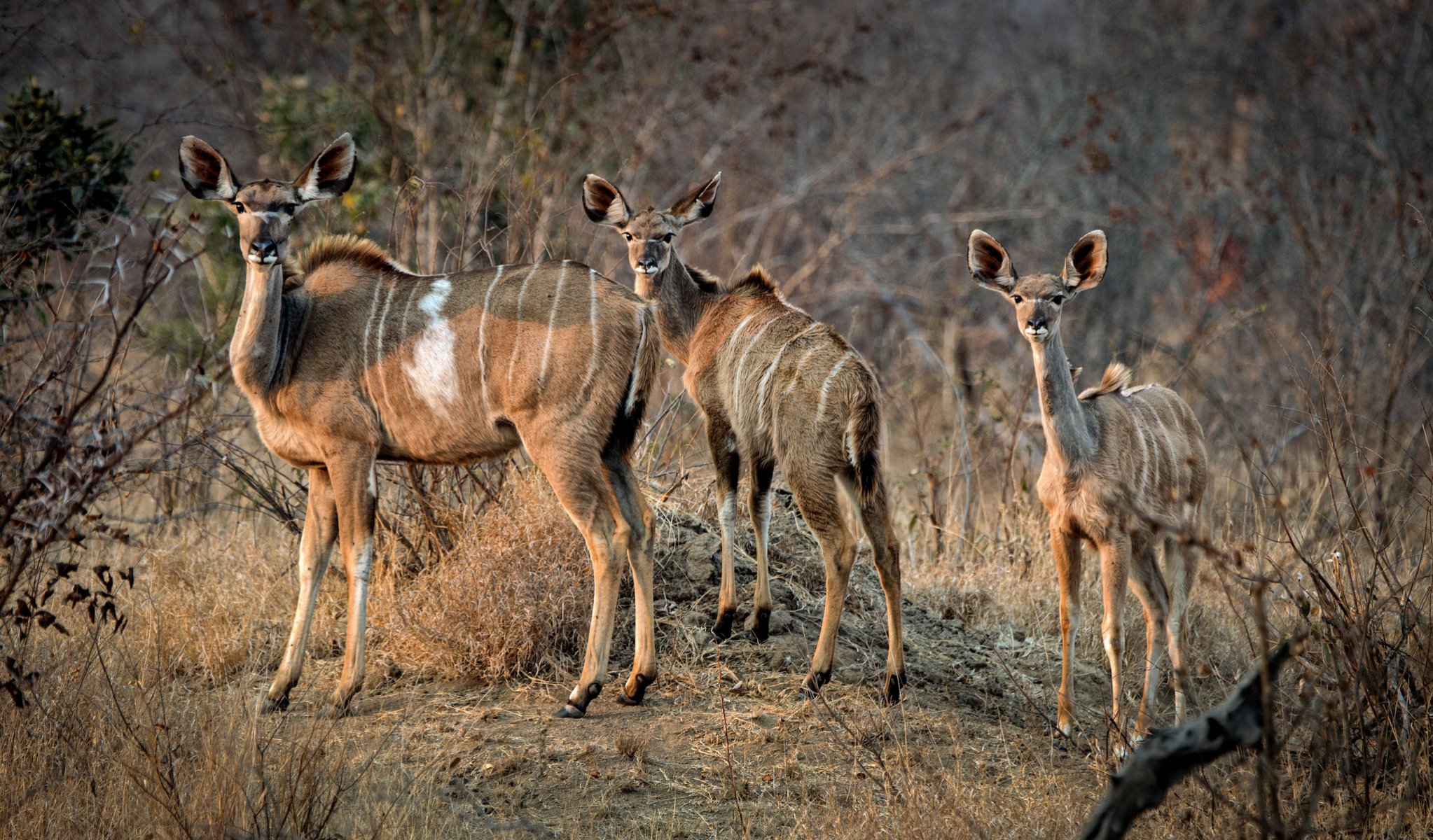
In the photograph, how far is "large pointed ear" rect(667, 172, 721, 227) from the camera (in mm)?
6336

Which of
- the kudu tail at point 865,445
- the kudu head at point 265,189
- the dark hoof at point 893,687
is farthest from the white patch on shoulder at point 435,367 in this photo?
the dark hoof at point 893,687

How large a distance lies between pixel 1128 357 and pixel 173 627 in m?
9.08

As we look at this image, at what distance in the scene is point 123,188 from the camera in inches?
322

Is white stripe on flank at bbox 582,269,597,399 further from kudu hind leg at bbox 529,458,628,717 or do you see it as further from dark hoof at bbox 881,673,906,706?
dark hoof at bbox 881,673,906,706

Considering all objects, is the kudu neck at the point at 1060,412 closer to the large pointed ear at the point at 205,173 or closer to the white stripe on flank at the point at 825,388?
the white stripe on flank at the point at 825,388

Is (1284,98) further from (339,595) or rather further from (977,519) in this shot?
(339,595)

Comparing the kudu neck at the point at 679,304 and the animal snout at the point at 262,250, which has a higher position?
the kudu neck at the point at 679,304

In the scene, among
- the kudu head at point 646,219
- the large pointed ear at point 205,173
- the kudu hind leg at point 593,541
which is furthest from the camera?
the kudu head at point 646,219

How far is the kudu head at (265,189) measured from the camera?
496cm

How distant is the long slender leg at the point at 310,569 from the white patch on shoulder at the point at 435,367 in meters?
0.54

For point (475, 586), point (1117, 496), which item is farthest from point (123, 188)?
point (1117, 496)

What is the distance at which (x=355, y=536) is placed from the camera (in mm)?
5113

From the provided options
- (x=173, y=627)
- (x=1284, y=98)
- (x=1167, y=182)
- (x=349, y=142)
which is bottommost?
(x=173, y=627)

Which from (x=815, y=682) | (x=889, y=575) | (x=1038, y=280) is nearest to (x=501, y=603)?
(x=815, y=682)
